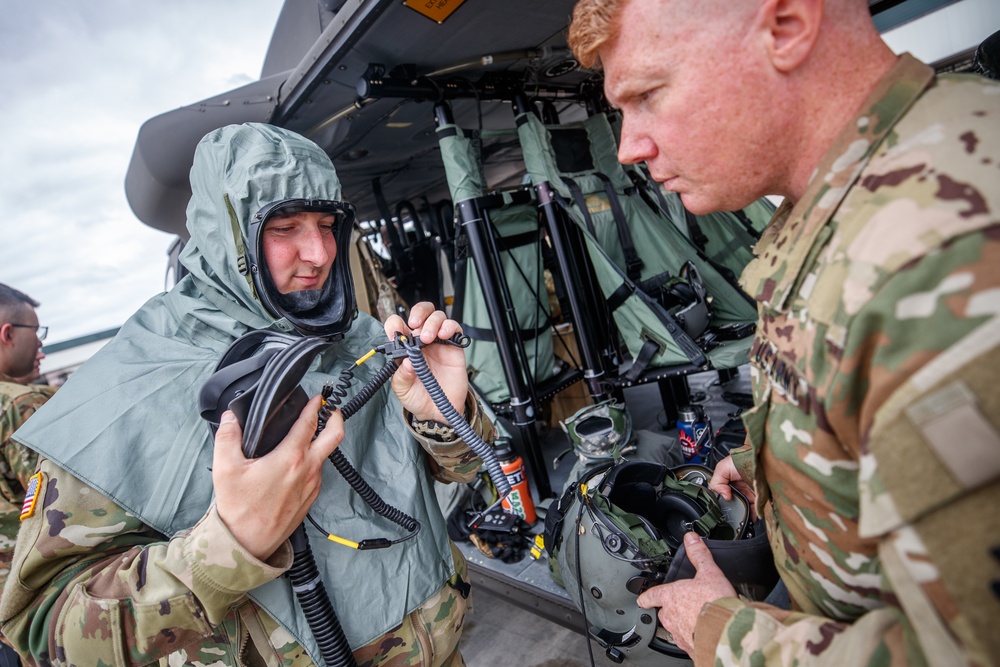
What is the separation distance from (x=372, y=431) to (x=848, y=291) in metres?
1.35

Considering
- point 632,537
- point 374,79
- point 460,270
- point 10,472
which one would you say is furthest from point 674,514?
point 10,472

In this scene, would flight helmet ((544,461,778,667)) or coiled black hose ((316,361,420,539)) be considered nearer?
coiled black hose ((316,361,420,539))

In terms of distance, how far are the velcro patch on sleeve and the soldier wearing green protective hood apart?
3.46 feet

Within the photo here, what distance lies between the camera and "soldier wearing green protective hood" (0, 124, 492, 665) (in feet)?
3.28

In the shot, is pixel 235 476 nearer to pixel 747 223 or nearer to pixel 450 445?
pixel 450 445

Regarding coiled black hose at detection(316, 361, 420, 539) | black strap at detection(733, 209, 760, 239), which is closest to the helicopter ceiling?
black strap at detection(733, 209, 760, 239)

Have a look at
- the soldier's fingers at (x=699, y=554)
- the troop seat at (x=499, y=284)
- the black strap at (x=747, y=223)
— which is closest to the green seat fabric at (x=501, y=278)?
the troop seat at (x=499, y=284)

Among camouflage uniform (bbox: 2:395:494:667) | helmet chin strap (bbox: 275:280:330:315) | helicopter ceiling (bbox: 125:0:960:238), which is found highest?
helicopter ceiling (bbox: 125:0:960:238)

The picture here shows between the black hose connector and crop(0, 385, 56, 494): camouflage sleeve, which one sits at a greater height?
crop(0, 385, 56, 494): camouflage sleeve

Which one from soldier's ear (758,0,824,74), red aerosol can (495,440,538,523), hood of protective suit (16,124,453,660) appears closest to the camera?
soldier's ear (758,0,824,74)

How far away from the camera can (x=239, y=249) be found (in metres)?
1.42

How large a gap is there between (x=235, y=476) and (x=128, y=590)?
0.36 metres

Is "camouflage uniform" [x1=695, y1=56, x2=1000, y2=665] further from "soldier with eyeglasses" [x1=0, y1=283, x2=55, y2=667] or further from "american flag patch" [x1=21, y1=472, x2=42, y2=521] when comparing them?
"soldier with eyeglasses" [x1=0, y1=283, x2=55, y2=667]

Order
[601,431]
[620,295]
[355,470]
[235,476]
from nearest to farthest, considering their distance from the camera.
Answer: [235,476] < [355,470] < [601,431] < [620,295]
